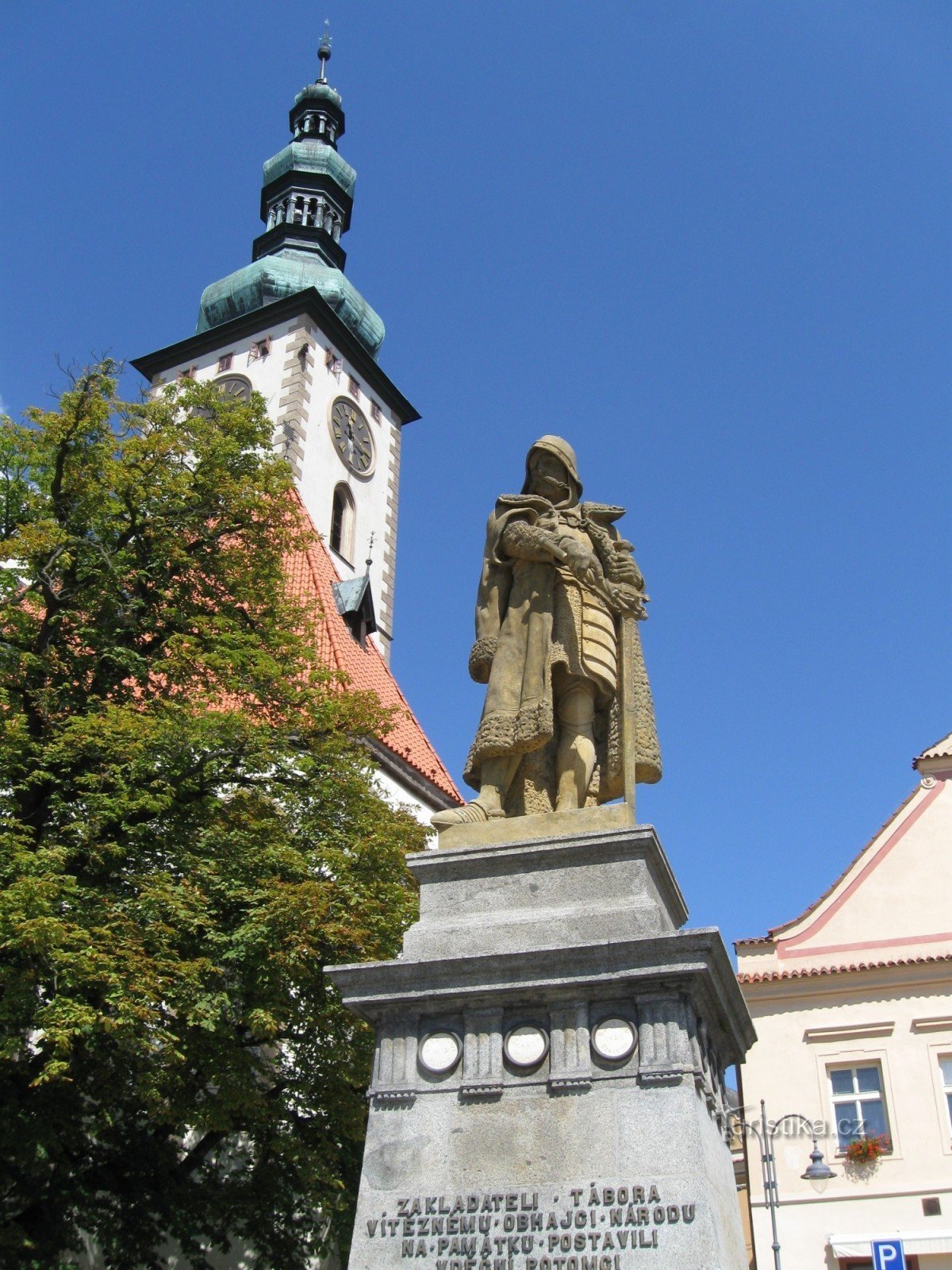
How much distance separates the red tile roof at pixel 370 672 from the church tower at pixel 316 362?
183 inches

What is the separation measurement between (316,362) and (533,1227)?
3283 cm

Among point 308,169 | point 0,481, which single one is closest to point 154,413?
point 0,481

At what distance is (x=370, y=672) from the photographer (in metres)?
27.7

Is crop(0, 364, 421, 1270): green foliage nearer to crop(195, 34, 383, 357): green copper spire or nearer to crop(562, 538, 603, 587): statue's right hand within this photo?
crop(562, 538, 603, 587): statue's right hand

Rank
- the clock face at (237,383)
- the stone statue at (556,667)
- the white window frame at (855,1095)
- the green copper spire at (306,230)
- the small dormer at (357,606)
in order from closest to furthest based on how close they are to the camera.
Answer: the stone statue at (556,667)
the white window frame at (855,1095)
the small dormer at (357,606)
the clock face at (237,383)
the green copper spire at (306,230)

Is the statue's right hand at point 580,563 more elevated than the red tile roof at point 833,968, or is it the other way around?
the red tile roof at point 833,968

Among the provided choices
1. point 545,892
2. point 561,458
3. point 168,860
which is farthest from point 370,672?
point 545,892

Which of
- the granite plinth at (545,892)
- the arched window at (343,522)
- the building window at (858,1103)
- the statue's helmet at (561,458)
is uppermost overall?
the arched window at (343,522)

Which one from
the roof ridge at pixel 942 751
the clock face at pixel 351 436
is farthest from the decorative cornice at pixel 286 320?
the roof ridge at pixel 942 751

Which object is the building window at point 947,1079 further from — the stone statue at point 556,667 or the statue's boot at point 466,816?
the statue's boot at point 466,816

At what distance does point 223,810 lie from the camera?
12586 millimetres

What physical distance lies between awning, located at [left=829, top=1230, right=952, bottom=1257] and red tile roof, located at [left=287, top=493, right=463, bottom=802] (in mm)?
11302

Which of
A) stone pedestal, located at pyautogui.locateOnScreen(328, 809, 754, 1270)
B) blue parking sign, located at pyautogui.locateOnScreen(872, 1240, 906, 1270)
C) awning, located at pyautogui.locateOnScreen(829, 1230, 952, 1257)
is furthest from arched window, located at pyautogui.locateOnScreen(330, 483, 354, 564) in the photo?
stone pedestal, located at pyautogui.locateOnScreen(328, 809, 754, 1270)

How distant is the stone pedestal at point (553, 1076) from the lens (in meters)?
5.26
